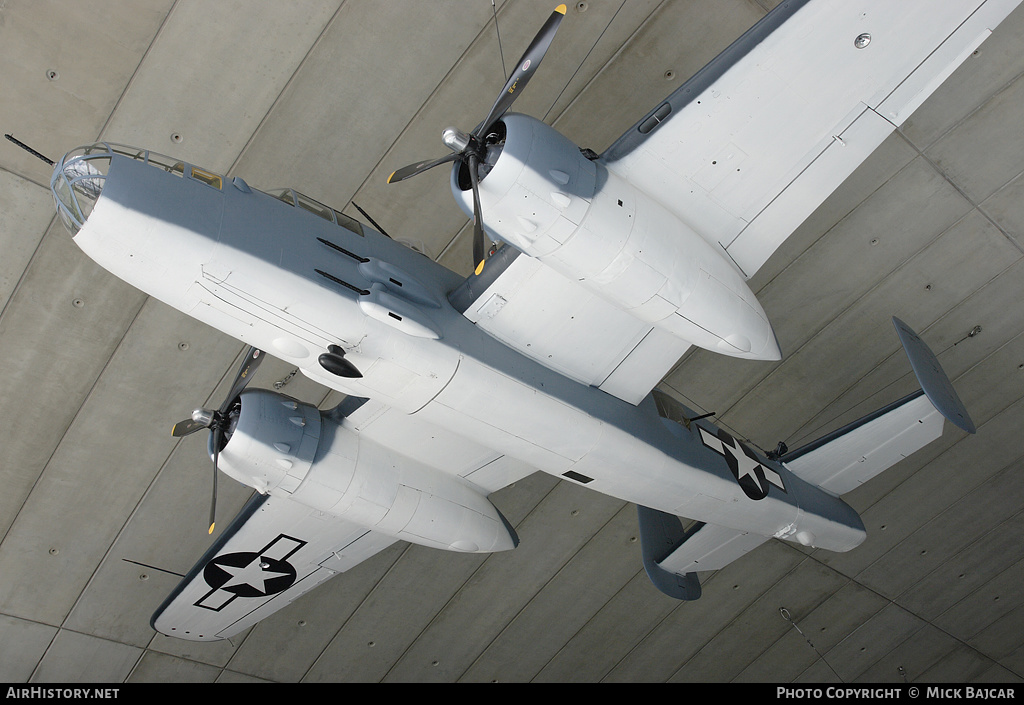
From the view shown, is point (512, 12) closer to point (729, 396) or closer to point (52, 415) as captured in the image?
point (729, 396)

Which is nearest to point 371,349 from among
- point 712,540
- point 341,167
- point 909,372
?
point 341,167

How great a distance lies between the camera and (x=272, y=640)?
405 inches

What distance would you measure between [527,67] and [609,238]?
1.40m

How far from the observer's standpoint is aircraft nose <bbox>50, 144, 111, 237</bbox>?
5.09m

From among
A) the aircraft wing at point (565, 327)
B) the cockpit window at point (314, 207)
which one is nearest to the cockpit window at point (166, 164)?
the cockpit window at point (314, 207)

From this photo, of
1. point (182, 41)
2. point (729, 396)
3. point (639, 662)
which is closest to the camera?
point (182, 41)

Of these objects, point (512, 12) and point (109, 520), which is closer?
point (512, 12)

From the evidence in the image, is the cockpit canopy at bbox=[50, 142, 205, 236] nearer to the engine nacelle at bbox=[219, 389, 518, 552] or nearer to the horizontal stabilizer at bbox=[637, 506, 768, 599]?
the engine nacelle at bbox=[219, 389, 518, 552]

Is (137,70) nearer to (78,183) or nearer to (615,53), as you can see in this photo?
(78,183)

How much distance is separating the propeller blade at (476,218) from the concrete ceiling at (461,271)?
2021mm

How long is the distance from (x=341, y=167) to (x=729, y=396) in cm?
596

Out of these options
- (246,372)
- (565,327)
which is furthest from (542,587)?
(246,372)

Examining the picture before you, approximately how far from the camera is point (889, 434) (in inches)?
320

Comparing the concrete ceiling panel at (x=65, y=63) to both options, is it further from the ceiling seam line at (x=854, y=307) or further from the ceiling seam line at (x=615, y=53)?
the ceiling seam line at (x=854, y=307)
